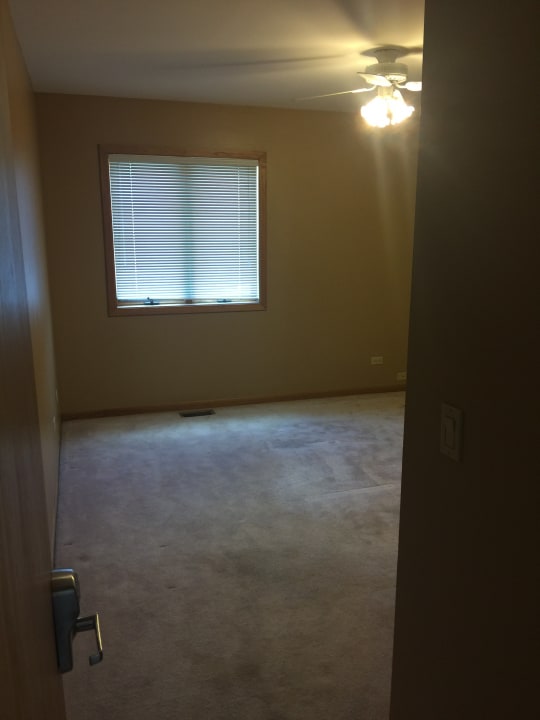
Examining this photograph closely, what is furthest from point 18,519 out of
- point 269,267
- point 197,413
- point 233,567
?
point 269,267

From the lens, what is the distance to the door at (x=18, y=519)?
535 millimetres

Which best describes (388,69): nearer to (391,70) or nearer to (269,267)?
(391,70)

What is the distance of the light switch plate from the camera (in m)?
1.20

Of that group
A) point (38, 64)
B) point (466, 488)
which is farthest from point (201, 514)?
point (38, 64)

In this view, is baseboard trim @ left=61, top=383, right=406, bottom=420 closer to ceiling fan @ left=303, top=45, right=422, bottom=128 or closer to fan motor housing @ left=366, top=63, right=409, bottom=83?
ceiling fan @ left=303, top=45, right=422, bottom=128

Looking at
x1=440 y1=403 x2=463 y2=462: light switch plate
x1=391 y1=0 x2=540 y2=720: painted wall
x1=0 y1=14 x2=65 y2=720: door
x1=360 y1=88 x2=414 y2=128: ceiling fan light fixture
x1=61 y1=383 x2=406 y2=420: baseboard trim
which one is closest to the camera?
x1=0 y1=14 x2=65 y2=720: door

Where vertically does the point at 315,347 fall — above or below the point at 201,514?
above

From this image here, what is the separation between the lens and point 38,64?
3.64 metres

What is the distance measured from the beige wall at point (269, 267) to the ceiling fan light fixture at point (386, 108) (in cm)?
162

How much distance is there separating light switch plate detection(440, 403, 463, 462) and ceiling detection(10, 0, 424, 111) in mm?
2323

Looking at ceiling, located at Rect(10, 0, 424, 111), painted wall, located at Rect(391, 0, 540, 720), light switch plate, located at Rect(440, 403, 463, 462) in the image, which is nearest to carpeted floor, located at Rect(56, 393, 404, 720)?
painted wall, located at Rect(391, 0, 540, 720)

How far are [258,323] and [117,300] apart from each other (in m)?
1.31

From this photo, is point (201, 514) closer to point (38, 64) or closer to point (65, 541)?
point (65, 541)

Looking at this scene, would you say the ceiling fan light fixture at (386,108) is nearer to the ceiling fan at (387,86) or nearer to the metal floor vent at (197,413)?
the ceiling fan at (387,86)
